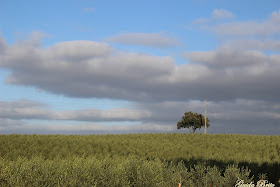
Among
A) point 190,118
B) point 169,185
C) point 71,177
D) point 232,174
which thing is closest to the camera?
point 71,177

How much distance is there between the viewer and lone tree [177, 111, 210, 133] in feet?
246

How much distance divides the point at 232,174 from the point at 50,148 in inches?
663

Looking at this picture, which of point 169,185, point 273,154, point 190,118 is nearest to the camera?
point 169,185

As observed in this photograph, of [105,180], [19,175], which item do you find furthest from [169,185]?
[19,175]

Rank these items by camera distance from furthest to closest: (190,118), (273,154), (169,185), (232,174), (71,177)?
(190,118) < (273,154) < (232,174) < (169,185) < (71,177)

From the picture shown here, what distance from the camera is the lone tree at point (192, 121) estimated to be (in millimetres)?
75062

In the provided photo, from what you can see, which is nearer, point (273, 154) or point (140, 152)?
point (140, 152)

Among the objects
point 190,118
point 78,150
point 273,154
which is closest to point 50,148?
point 78,150

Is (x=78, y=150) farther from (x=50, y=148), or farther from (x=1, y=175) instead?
(x=1, y=175)

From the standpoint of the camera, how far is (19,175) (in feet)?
31.9

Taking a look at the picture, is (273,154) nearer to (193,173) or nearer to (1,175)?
(193,173)

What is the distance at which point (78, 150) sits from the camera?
2452 centimetres

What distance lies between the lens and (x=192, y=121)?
75.5 meters

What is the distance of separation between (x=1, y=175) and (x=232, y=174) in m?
8.73
